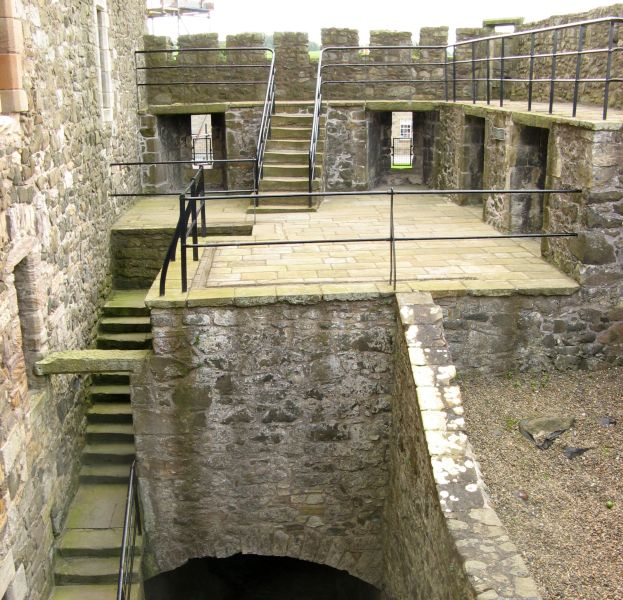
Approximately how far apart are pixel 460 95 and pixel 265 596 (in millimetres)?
9140

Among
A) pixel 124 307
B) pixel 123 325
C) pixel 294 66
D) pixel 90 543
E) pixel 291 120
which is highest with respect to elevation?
pixel 294 66

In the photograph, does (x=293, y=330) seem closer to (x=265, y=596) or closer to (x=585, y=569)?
(x=585, y=569)

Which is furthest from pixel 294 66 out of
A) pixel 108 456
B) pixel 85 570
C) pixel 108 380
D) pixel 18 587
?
pixel 18 587

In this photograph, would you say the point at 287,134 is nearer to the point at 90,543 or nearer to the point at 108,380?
the point at 108,380

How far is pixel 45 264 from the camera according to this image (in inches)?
255

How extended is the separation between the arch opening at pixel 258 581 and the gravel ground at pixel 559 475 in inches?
119

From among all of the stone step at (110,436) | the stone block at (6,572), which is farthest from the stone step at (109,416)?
the stone block at (6,572)

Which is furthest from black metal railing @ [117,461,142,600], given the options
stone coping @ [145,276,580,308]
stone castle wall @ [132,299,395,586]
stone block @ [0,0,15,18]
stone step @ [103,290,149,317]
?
stone block @ [0,0,15,18]

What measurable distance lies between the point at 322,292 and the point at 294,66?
819 cm

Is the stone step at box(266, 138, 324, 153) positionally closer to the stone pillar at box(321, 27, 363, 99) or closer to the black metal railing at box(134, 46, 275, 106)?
the black metal railing at box(134, 46, 275, 106)

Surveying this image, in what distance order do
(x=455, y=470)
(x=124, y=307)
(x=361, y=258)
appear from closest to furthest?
1. (x=455, y=470)
2. (x=361, y=258)
3. (x=124, y=307)

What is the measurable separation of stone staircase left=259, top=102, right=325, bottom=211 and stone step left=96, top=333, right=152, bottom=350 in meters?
2.85

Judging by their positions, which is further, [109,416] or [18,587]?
[109,416]

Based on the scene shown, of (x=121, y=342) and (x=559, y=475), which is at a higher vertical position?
(x=121, y=342)
